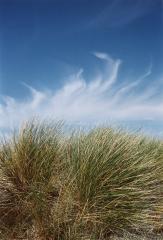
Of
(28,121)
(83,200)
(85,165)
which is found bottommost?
(83,200)

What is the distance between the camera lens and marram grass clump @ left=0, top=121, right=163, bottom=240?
3.99m

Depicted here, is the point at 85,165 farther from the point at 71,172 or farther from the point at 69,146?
the point at 69,146

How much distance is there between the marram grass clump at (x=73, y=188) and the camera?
399 cm

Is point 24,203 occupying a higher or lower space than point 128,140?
lower

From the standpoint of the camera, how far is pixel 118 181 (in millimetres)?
4242

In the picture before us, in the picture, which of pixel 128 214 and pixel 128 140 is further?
pixel 128 140

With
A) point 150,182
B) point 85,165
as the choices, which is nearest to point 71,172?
point 85,165

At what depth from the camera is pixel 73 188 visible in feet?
13.5

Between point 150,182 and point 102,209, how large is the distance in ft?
2.08

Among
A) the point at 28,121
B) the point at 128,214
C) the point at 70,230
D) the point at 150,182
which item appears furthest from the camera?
the point at 28,121

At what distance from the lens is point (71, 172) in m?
4.21

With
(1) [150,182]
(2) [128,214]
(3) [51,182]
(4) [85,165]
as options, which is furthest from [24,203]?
(1) [150,182]

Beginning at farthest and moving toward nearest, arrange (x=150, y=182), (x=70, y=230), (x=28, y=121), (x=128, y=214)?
(x=28, y=121) < (x=150, y=182) < (x=128, y=214) < (x=70, y=230)

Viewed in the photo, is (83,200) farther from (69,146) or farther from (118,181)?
(69,146)
